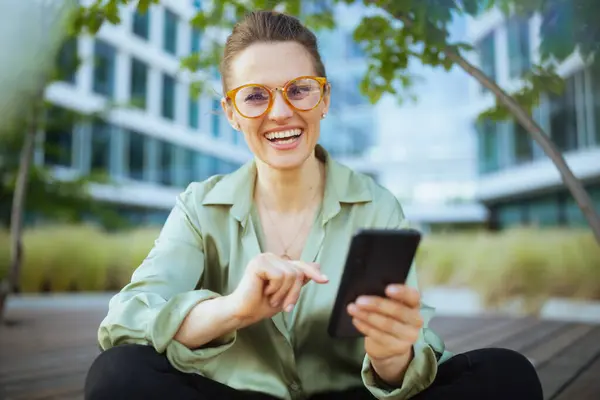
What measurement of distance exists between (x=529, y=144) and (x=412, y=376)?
631 inches

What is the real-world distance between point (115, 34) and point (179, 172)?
574 cm

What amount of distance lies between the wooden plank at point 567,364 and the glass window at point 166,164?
18361 millimetres

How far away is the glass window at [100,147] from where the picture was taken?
17.3m

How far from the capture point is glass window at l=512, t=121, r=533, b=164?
630 inches

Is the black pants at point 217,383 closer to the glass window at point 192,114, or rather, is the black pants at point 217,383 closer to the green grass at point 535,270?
the green grass at point 535,270

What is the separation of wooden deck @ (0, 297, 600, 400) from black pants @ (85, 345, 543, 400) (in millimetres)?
1008

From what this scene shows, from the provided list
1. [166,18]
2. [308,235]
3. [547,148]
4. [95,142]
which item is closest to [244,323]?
[308,235]

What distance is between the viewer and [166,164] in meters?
21.0

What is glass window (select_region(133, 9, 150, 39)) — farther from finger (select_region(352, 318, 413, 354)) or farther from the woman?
finger (select_region(352, 318, 413, 354))

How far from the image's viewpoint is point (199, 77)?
4.17 m

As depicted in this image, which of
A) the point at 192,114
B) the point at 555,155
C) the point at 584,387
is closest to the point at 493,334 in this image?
the point at 584,387

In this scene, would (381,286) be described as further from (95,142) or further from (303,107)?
(95,142)

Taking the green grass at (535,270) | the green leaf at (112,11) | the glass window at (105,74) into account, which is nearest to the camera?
the green leaf at (112,11)

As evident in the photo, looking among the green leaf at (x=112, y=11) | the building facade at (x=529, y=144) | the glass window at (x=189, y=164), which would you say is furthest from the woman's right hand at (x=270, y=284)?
the glass window at (x=189, y=164)
